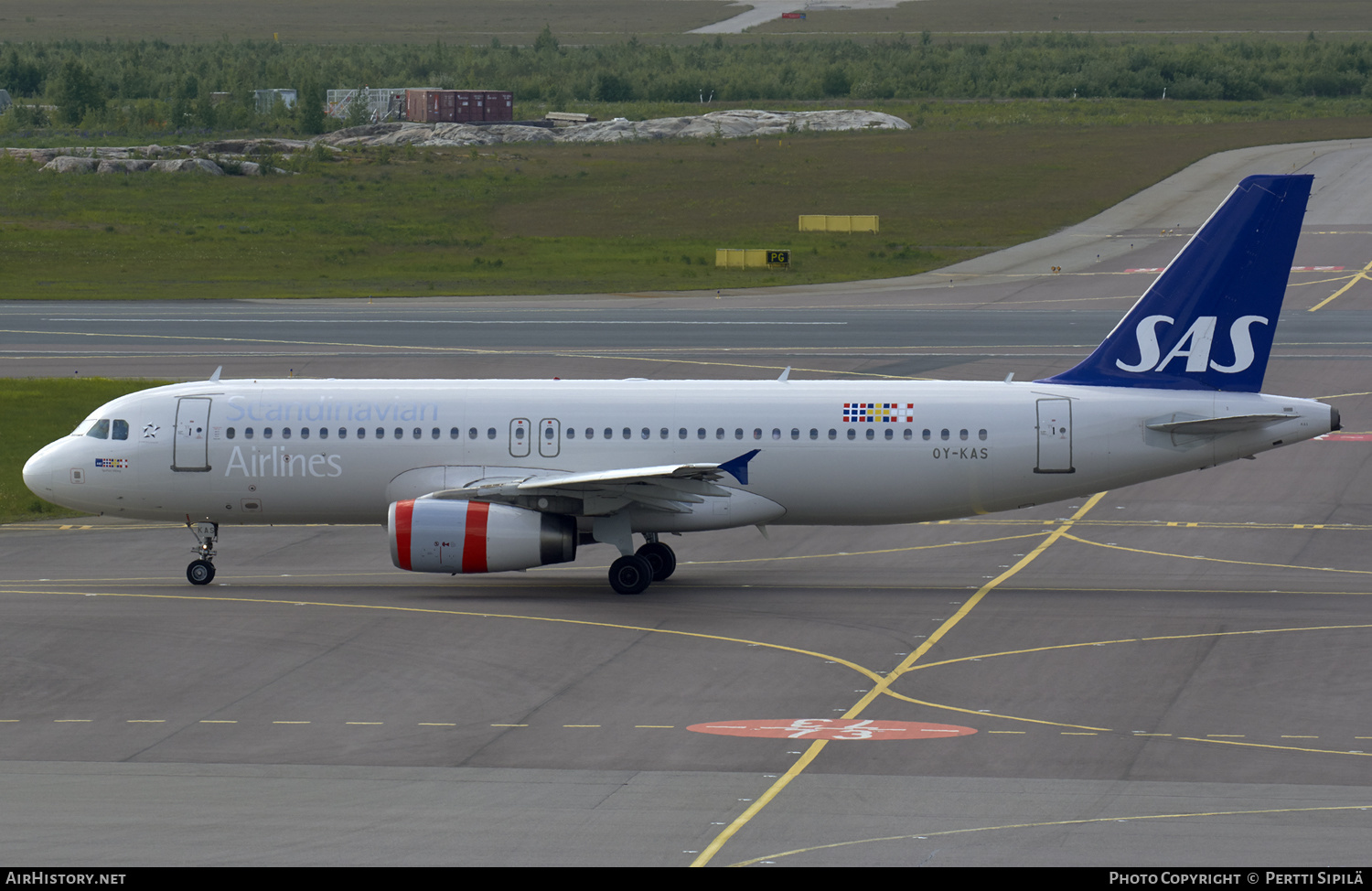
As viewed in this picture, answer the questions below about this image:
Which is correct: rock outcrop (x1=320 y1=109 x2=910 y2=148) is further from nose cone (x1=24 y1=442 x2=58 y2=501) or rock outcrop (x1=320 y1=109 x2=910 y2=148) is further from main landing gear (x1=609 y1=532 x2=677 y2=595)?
main landing gear (x1=609 y1=532 x2=677 y2=595)

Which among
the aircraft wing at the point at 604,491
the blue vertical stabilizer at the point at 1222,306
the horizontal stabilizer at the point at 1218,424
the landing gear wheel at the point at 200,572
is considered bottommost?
the landing gear wheel at the point at 200,572

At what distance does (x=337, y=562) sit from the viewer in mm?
40406

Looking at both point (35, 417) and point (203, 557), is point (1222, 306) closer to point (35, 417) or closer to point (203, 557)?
point (203, 557)

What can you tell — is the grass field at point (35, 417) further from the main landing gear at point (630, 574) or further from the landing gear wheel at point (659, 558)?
the main landing gear at point (630, 574)

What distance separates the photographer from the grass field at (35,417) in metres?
47.1

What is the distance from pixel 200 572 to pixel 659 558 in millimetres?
10229

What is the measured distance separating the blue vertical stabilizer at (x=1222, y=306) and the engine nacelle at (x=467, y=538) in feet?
41.4

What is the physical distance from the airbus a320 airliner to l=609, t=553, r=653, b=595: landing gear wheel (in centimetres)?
4

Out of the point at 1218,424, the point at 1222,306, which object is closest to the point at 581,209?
the point at 1222,306

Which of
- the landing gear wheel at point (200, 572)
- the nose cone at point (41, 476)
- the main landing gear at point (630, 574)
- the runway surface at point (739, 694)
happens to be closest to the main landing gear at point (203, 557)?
the landing gear wheel at point (200, 572)

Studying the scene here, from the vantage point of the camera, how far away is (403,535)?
3450 cm

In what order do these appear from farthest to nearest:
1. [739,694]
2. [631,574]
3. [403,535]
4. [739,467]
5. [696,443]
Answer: [696,443], [631,574], [739,467], [403,535], [739,694]

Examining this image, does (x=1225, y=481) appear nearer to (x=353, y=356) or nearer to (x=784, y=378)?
(x=784, y=378)
